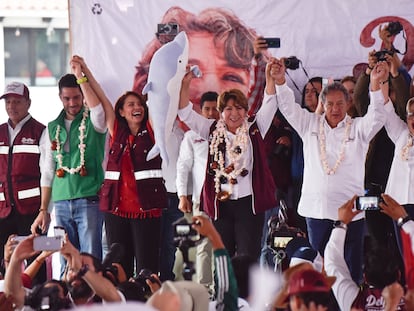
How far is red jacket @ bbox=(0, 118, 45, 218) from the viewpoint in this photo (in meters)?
5.49

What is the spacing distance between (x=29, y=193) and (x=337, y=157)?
1820 millimetres

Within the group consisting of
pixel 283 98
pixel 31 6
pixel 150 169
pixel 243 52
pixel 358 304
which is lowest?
pixel 358 304

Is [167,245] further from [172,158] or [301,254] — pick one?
[301,254]

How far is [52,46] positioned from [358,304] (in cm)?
801

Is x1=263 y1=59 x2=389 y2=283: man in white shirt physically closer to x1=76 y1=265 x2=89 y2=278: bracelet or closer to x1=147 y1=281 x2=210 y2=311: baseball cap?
x1=76 y1=265 x2=89 y2=278: bracelet

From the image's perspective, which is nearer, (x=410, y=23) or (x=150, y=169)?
(x=150, y=169)

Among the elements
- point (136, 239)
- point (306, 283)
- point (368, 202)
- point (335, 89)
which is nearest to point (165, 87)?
point (136, 239)

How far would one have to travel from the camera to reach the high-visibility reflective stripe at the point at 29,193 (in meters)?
5.50

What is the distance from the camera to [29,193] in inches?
217

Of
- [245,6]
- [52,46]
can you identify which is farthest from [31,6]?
[245,6]

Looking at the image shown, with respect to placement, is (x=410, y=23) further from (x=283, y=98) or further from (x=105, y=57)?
(x=105, y=57)

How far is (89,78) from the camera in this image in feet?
17.3

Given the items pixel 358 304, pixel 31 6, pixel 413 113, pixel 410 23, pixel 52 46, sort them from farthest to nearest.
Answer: pixel 52 46 < pixel 31 6 < pixel 410 23 < pixel 413 113 < pixel 358 304

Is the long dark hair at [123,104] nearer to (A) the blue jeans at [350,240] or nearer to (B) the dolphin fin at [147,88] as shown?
(B) the dolphin fin at [147,88]
